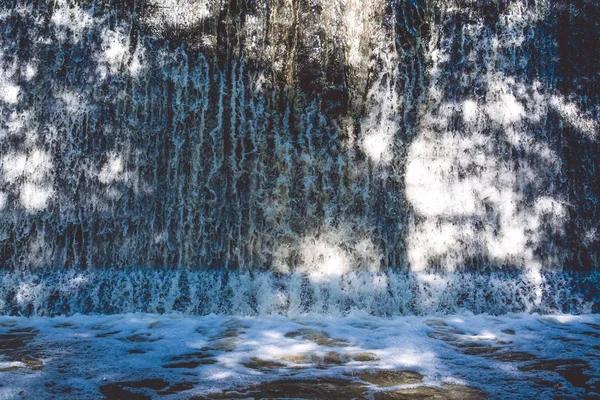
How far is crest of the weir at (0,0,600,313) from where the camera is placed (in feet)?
19.2

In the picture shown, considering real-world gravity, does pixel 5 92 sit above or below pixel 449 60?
below

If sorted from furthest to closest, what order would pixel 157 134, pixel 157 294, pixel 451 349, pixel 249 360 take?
1. pixel 157 134
2. pixel 157 294
3. pixel 451 349
4. pixel 249 360

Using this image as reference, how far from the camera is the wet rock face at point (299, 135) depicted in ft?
19.3

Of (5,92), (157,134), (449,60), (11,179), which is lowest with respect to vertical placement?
→ (11,179)

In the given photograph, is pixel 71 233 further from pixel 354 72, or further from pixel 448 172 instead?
pixel 448 172

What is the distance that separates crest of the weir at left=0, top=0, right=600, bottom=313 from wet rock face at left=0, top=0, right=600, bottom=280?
0.02 metres

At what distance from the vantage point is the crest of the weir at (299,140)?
5855 millimetres

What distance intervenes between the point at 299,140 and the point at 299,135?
6 cm

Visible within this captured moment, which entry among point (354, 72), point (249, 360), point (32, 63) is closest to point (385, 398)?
point (249, 360)

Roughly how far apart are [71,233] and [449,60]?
15.3 ft

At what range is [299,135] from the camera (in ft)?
19.7

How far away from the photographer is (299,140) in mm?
6012

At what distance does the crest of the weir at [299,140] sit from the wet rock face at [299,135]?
0.02m

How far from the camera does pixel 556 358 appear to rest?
3562 millimetres
